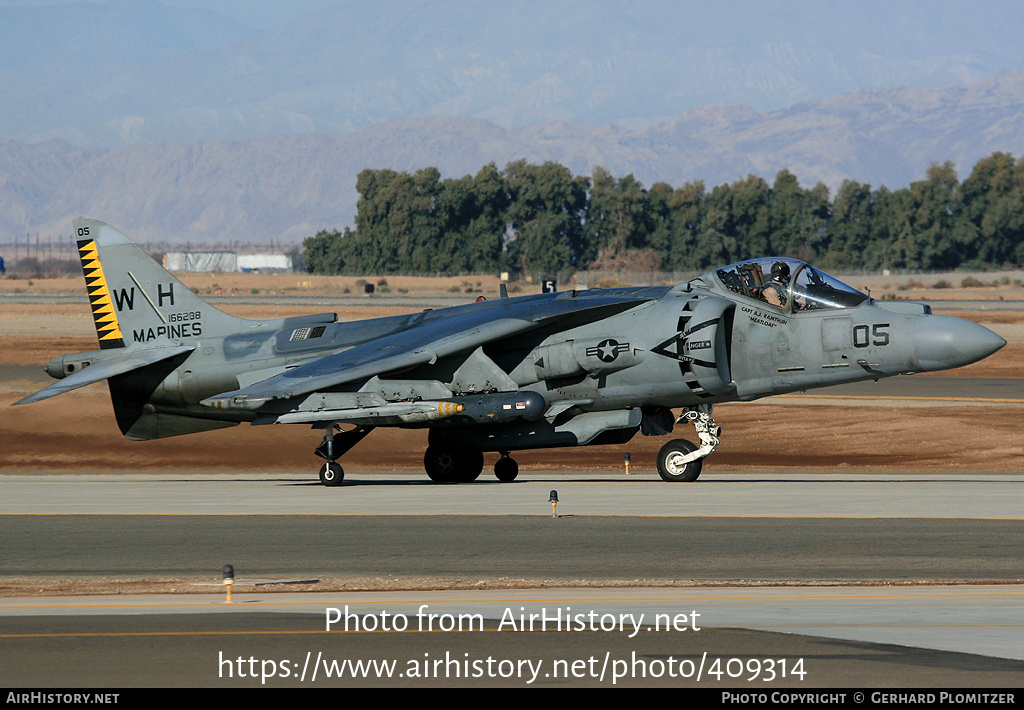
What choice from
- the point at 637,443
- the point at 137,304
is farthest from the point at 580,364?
the point at 137,304

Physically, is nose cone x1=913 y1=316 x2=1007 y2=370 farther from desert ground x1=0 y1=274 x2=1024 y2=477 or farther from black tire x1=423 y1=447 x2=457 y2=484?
black tire x1=423 y1=447 x2=457 y2=484

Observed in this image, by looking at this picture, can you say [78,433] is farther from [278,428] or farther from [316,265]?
[316,265]

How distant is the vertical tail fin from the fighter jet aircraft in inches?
35.0

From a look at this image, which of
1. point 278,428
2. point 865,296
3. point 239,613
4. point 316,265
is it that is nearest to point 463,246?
point 316,265

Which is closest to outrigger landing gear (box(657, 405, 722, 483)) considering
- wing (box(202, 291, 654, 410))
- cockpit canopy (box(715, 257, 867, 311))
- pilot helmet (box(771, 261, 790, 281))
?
cockpit canopy (box(715, 257, 867, 311))

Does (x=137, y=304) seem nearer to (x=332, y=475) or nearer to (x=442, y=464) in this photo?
(x=332, y=475)

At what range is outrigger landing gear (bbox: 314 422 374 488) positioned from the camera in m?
23.0

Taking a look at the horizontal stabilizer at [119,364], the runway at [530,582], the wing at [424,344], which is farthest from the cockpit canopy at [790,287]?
the horizontal stabilizer at [119,364]

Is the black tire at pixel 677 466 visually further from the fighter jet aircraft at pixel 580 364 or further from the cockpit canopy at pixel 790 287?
the cockpit canopy at pixel 790 287

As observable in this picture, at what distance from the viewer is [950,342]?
20734 mm

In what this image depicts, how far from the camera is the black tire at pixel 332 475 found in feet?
75.6

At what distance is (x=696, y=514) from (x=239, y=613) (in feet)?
28.0

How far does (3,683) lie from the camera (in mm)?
8500

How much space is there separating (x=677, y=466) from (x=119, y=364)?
10.4 meters
